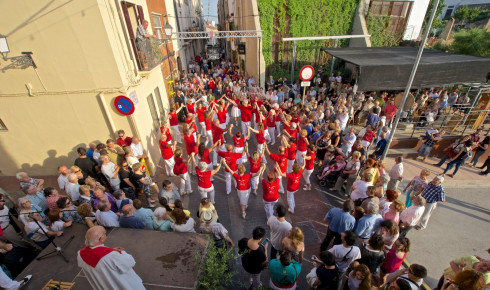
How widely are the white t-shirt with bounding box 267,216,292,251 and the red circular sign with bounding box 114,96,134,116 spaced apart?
528cm

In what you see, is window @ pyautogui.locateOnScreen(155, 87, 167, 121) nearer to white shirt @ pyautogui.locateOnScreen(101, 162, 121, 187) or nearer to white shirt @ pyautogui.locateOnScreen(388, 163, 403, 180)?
white shirt @ pyautogui.locateOnScreen(101, 162, 121, 187)

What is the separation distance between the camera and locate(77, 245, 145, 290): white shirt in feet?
8.69

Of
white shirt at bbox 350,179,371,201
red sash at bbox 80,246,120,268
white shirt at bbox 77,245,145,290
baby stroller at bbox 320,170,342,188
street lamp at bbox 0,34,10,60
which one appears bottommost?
baby stroller at bbox 320,170,342,188

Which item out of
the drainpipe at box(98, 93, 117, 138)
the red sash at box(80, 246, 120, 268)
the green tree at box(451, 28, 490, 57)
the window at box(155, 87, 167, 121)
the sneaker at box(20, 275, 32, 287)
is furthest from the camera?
the green tree at box(451, 28, 490, 57)

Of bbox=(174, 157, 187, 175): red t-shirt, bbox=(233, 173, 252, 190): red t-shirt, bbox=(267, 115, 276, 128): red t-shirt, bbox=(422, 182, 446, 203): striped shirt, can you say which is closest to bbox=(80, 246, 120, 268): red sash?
bbox=(233, 173, 252, 190): red t-shirt

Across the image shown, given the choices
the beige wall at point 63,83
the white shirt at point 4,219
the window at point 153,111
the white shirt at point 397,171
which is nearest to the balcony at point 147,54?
the beige wall at point 63,83

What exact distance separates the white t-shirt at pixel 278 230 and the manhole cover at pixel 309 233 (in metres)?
1.49

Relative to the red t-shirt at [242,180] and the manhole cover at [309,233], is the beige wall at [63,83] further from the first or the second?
the manhole cover at [309,233]

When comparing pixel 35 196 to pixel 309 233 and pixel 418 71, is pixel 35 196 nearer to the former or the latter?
pixel 309 233

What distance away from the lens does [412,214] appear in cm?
478

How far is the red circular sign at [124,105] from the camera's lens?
660 centimetres

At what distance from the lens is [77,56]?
6.30 metres

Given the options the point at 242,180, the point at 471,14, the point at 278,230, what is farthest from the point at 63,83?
the point at 471,14

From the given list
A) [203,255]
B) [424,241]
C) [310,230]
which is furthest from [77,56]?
[424,241]
